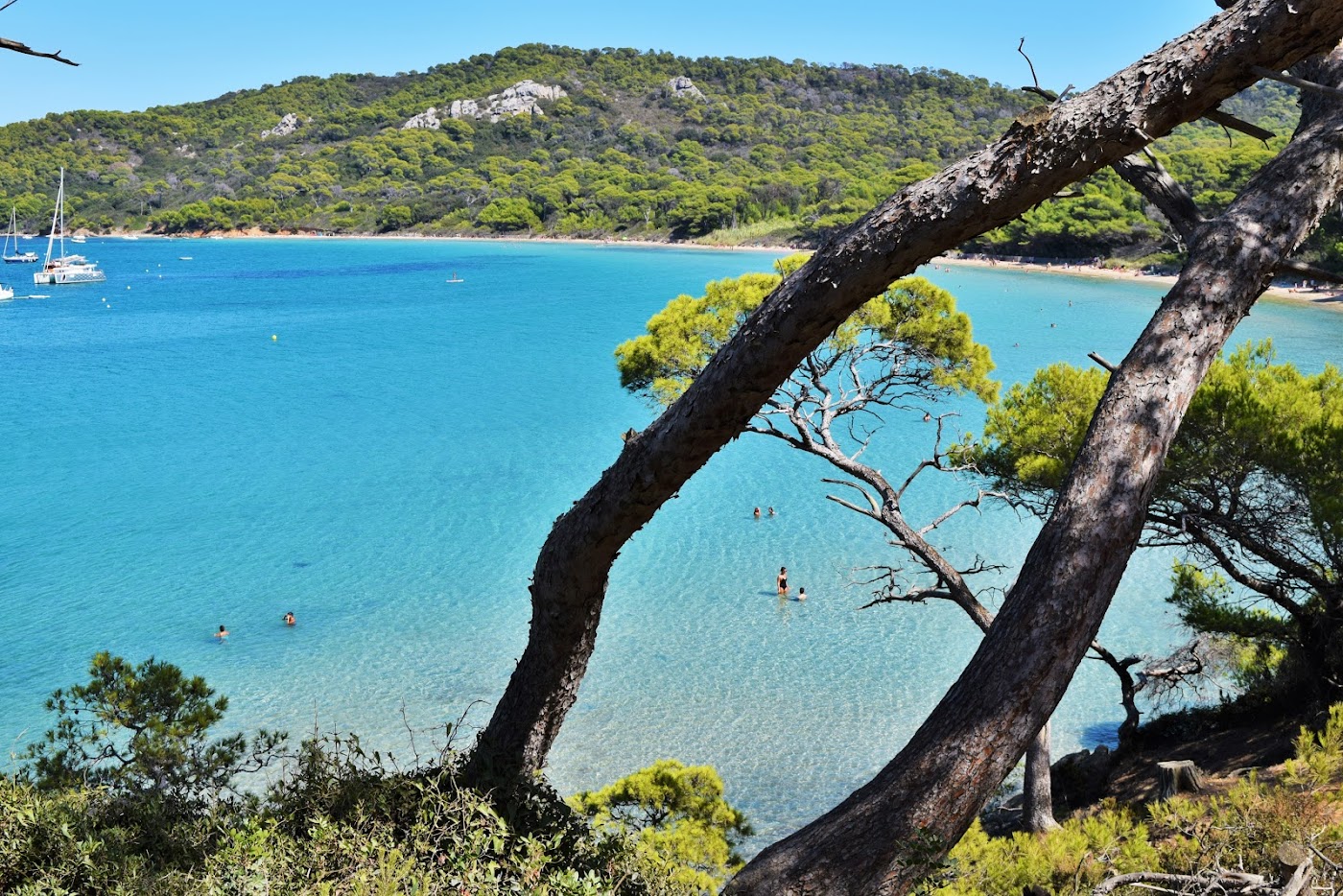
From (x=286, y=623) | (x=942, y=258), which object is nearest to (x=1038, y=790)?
(x=942, y=258)

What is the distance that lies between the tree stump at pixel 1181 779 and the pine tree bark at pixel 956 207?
5312 mm

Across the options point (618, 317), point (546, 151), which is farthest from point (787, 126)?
point (618, 317)

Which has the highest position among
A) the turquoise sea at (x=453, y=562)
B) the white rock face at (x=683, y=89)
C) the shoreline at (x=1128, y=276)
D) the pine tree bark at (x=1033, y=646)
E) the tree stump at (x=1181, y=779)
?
the white rock face at (x=683, y=89)

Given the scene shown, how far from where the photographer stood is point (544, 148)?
112 meters

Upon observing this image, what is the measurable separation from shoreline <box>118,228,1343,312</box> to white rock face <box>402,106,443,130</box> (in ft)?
78.8

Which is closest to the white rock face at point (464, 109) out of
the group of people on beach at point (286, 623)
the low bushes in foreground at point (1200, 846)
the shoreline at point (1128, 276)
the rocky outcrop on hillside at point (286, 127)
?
the rocky outcrop on hillside at point (286, 127)

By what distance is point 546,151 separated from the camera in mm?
109812

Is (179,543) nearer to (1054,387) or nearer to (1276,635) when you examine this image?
(1054,387)

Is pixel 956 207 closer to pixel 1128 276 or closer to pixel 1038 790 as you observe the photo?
pixel 1038 790

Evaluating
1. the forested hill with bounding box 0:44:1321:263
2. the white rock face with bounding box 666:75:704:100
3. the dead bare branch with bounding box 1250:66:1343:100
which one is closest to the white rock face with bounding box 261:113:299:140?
the forested hill with bounding box 0:44:1321:263

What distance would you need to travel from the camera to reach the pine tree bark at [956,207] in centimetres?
212

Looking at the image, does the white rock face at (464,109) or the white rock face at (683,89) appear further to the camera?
the white rock face at (683,89)

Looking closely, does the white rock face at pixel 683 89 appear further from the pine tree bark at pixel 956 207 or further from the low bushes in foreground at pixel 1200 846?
the pine tree bark at pixel 956 207

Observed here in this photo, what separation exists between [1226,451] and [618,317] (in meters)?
37.0
